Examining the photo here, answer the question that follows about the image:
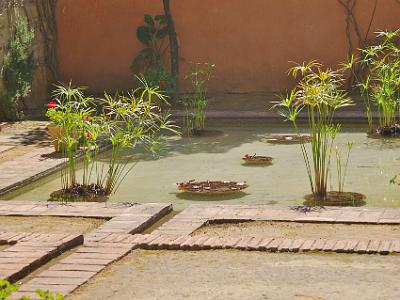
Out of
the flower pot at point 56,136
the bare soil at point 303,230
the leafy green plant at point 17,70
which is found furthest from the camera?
the leafy green plant at point 17,70

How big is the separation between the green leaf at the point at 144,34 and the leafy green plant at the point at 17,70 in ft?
5.92

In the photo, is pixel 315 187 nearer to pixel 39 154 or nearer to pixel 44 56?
pixel 39 154

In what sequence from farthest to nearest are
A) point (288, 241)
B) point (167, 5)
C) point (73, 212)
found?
point (167, 5) < point (73, 212) < point (288, 241)

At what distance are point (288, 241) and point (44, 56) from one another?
30.9 feet

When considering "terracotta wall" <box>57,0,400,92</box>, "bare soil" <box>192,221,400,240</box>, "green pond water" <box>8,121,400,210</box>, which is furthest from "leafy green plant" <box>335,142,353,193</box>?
"terracotta wall" <box>57,0,400,92</box>

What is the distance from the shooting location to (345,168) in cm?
890

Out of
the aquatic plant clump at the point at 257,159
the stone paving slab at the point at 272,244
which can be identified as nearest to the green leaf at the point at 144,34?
the aquatic plant clump at the point at 257,159

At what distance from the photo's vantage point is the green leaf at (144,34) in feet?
47.5

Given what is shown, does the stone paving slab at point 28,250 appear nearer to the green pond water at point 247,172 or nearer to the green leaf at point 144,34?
the green pond water at point 247,172

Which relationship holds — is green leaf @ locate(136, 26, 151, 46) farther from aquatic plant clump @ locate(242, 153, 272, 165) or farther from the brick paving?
the brick paving

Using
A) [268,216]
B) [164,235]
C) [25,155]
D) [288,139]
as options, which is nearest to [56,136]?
[25,155]

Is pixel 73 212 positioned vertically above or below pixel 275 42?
below

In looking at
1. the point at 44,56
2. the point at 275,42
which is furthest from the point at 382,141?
the point at 44,56

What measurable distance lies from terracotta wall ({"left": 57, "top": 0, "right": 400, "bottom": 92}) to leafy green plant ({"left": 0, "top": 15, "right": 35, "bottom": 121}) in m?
1.86
